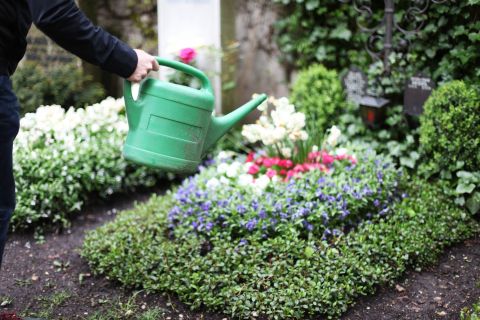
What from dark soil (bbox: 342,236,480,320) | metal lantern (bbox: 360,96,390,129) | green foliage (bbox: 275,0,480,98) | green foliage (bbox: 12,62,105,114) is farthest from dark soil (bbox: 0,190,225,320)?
green foliage (bbox: 275,0,480,98)

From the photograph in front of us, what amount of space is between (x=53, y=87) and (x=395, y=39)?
112 inches

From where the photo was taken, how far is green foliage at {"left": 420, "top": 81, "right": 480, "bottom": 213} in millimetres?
3529

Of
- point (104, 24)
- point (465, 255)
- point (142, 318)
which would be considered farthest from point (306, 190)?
point (104, 24)

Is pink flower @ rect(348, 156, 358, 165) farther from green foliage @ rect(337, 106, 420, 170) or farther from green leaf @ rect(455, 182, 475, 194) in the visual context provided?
green leaf @ rect(455, 182, 475, 194)

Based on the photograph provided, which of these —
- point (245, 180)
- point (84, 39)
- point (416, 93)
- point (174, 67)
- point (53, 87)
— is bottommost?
point (53, 87)

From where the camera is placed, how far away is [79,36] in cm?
203

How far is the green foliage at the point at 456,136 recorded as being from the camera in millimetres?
3529

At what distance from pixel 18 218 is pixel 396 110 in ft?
8.27

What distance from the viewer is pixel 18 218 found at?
141 inches

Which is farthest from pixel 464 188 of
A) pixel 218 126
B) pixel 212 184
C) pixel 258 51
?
pixel 258 51

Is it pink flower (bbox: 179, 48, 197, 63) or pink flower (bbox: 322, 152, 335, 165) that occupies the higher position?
pink flower (bbox: 179, 48, 197, 63)

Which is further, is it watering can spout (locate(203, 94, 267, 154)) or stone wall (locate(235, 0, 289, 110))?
stone wall (locate(235, 0, 289, 110))

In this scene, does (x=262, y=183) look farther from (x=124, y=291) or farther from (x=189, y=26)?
(x=189, y=26)

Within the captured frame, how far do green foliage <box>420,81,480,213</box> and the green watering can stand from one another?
5.87 ft
